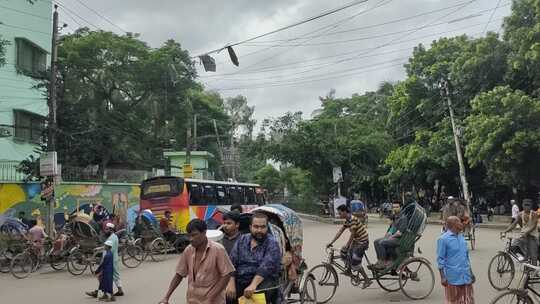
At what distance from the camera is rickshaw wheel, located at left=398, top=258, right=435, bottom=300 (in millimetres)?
9578

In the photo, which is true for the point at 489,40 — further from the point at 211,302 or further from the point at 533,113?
the point at 211,302

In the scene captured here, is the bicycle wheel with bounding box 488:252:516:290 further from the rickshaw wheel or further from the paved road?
the rickshaw wheel

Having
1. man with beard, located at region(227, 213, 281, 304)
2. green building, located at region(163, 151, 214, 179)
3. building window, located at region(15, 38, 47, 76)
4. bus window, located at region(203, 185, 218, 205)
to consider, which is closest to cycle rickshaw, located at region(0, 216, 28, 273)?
bus window, located at region(203, 185, 218, 205)

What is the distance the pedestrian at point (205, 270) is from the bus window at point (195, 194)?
16.7m

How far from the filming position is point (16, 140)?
1039 inches

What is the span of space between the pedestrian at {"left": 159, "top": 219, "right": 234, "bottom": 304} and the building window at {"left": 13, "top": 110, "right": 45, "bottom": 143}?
78.0 feet

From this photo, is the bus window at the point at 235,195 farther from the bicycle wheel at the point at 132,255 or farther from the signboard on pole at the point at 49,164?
the signboard on pole at the point at 49,164

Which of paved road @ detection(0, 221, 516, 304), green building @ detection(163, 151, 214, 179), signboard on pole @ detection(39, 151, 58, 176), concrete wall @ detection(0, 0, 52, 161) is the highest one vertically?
concrete wall @ detection(0, 0, 52, 161)

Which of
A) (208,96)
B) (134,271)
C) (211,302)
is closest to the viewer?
Answer: (211,302)

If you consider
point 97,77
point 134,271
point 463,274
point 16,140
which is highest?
point 97,77

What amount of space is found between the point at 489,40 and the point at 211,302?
2930 cm

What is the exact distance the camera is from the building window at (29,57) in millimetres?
26875

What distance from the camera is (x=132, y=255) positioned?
1712cm

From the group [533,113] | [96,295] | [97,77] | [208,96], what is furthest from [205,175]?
[96,295]
